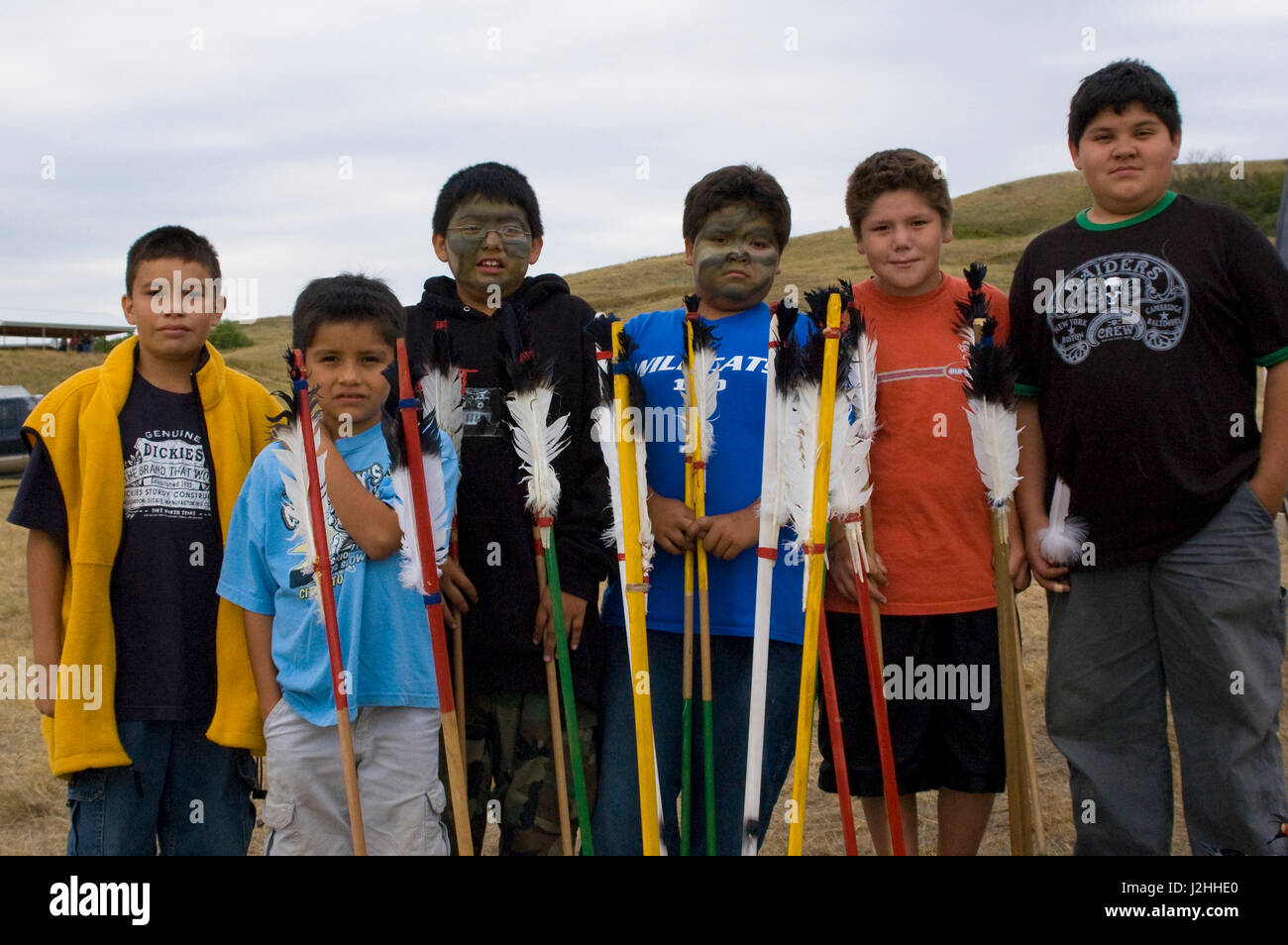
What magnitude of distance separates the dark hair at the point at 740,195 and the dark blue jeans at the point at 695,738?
1.20m

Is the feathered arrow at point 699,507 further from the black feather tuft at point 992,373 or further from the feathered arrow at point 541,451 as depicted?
the black feather tuft at point 992,373

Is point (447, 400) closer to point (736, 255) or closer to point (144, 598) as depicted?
point (736, 255)

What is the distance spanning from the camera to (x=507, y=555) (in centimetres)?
323

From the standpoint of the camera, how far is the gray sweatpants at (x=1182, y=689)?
2.92 m

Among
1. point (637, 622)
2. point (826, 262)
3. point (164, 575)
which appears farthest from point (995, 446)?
point (826, 262)

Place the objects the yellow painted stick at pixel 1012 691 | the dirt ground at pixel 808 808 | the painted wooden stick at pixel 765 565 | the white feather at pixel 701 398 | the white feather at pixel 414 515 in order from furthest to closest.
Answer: the dirt ground at pixel 808 808
the yellow painted stick at pixel 1012 691
the white feather at pixel 701 398
the white feather at pixel 414 515
the painted wooden stick at pixel 765 565

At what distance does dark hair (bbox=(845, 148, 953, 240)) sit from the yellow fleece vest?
2000 millimetres

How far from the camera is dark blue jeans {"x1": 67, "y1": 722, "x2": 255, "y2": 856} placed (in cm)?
310

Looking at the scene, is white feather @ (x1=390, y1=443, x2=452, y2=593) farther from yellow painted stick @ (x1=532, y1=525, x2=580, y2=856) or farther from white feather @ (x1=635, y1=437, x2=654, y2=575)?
white feather @ (x1=635, y1=437, x2=654, y2=575)

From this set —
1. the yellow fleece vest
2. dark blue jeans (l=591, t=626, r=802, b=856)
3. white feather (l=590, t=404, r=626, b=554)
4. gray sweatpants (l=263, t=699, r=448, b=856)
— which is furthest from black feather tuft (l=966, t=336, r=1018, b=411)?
the yellow fleece vest

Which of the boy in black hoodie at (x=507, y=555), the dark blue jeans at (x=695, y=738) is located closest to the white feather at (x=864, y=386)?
the dark blue jeans at (x=695, y=738)

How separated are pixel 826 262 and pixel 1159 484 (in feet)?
130
